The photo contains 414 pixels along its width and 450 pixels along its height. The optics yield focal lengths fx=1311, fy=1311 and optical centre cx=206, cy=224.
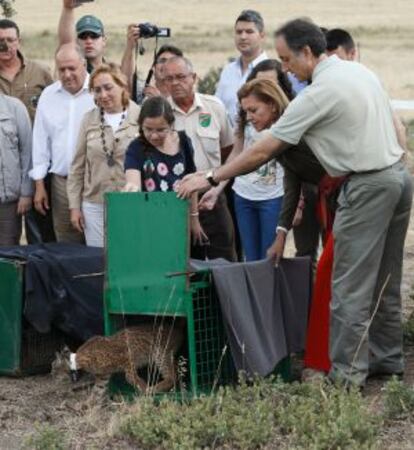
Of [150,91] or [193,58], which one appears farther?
[193,58]

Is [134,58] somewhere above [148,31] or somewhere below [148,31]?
below

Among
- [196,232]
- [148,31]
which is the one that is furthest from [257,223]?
[148,31]

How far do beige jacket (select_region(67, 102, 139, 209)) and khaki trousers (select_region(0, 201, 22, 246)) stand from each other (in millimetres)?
686

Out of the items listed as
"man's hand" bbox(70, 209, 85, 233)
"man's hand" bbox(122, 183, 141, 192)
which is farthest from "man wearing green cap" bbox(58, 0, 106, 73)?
"man's hand" bbox(122, 183, 141, 192)

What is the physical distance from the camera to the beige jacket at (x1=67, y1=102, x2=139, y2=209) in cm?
788

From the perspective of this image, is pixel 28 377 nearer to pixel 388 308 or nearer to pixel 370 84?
pixel 388 308

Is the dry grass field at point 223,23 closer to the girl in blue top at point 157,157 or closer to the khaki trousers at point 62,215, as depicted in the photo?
the khaki trousers at point 62,215

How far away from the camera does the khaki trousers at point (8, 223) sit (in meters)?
8.57

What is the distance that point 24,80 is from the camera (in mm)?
8875

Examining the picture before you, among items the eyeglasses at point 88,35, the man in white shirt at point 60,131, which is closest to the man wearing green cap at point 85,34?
the eyeglasses at point 88,35

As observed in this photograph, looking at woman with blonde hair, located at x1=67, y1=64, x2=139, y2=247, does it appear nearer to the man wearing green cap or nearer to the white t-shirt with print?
the white t-shirt with print

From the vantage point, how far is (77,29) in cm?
905

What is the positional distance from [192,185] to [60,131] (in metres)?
2.06

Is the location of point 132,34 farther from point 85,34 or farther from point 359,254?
point 359,254
